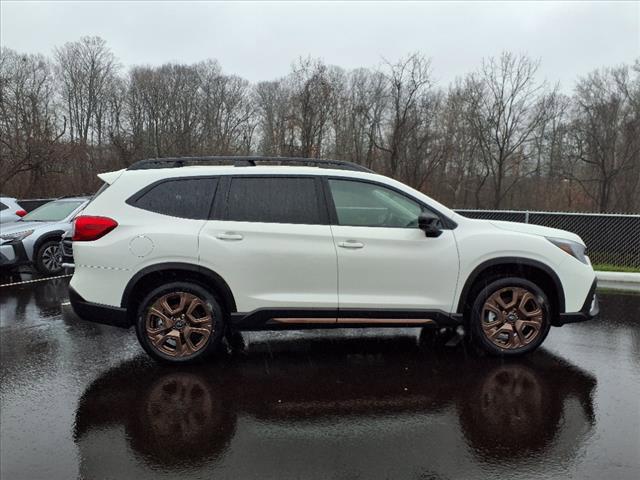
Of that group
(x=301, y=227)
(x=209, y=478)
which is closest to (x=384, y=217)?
(x=301, y=227)

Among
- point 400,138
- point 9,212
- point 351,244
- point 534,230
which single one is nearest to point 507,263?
point 534,230

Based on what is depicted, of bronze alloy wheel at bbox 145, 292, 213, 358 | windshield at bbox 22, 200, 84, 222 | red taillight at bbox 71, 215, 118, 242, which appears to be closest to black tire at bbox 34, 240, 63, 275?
windshield at bbox 22, 200, 84, 222

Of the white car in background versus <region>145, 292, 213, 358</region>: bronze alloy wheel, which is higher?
the white car in background

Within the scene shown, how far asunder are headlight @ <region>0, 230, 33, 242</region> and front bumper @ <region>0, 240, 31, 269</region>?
0.27ft

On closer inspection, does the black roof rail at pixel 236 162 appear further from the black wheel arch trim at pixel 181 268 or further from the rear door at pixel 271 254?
the black wheel arch trim at pixel 181 268

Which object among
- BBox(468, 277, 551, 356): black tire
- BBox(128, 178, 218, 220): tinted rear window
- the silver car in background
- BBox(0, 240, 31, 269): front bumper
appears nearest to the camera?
BBox(128, 178, 218, 220): tinted rear window

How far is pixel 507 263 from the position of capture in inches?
183

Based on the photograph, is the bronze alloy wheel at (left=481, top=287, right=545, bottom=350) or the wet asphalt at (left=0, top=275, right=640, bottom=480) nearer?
the wet asphalt at (left=0, top=275, right=640, bottom=480)

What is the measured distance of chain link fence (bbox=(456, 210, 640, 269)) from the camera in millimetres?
10906

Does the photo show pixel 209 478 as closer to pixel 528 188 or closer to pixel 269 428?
pixel 269 428

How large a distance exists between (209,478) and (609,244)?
10.9 meters

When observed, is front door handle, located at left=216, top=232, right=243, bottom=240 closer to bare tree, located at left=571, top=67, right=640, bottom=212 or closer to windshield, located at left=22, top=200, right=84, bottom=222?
windshield, located at left=22, top=200, right=84, bottom=222

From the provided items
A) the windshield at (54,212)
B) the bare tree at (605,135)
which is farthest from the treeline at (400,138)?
the windshield at (54,212)

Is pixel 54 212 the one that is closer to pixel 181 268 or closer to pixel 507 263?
pixel 181 268
